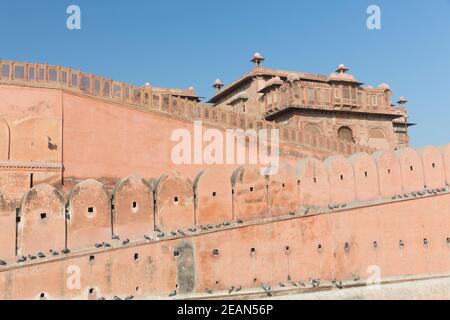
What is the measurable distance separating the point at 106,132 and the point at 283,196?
5.79m

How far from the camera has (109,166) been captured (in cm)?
1490

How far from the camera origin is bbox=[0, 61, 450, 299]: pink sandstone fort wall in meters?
9.84

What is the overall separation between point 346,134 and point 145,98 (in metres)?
13.3

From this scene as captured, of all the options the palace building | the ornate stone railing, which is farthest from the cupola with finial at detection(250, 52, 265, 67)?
the ornate stone railing

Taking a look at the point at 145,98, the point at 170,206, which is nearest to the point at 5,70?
the point at 145,98

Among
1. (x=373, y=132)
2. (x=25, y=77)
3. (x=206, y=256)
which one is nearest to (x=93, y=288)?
(x=206, y=256)

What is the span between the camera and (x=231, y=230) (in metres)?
11.4

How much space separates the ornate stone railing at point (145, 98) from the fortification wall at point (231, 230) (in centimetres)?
361

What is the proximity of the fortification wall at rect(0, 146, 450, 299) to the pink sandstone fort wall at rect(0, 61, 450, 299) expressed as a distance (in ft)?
0.09

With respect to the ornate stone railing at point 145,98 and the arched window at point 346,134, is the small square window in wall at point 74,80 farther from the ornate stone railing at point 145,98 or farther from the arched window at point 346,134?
the arched window at point 346,134

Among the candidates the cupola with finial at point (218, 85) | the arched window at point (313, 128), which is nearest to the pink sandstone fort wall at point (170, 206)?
the arched window at point (313, 128)

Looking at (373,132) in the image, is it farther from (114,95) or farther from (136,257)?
(136,257)

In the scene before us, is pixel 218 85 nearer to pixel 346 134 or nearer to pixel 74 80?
pixel 346 134

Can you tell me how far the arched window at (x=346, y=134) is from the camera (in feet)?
85.3
